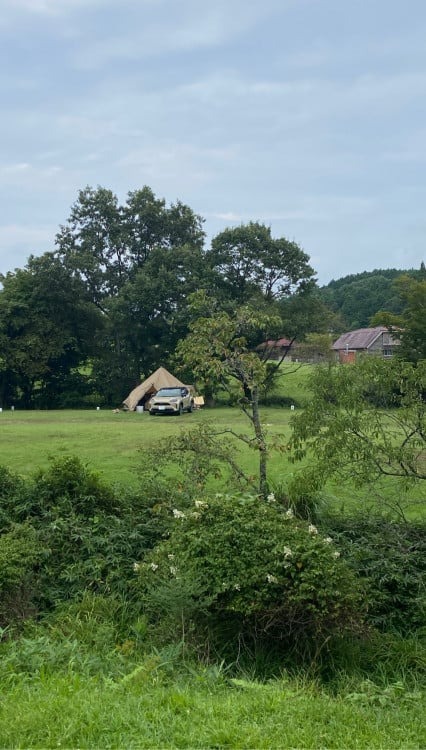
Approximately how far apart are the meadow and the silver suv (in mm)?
18926

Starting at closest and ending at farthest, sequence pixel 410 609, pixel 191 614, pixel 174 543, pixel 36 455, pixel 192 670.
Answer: pixel 192 670 < pixel 191 614 < pixel 174 543 < pixel 410 609 < pixel 36 455

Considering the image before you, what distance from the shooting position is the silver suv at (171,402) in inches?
961

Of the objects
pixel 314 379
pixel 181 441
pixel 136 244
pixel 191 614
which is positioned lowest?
pixel 191 614

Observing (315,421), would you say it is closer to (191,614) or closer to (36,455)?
(191,614)

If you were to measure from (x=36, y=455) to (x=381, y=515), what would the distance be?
6.27 metres

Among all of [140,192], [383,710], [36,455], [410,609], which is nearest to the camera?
[383,710]

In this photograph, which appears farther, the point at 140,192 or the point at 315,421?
the point at 140,192

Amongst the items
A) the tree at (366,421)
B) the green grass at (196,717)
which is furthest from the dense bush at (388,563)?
the green grass at (196,717)

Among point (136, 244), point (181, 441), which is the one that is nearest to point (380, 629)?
point (181, 441)

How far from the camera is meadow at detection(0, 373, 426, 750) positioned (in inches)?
115

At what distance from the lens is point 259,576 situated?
177 inches

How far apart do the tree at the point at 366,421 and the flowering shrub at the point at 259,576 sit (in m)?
1.26

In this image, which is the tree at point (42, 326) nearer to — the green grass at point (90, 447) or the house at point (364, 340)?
the green grass at point (90, 447)

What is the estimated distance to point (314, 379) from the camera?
20.8ft
